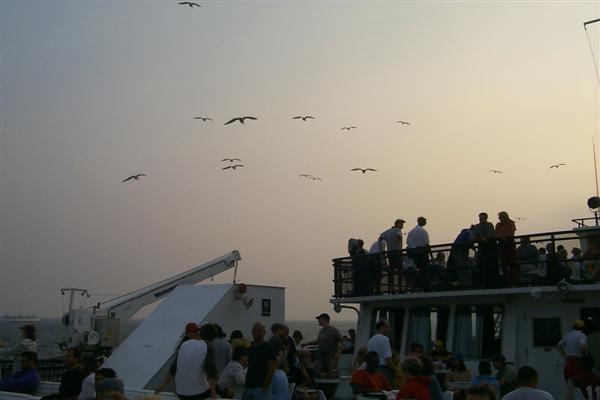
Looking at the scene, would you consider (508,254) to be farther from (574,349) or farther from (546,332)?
(574,349)

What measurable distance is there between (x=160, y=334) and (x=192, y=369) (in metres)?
9.27

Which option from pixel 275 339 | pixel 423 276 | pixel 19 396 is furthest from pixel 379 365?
pixel 19 396

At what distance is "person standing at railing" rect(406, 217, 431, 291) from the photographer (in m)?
15.9

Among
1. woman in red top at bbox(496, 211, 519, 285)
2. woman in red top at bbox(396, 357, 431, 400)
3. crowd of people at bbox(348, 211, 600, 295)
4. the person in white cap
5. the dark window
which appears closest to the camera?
woman in red top at bbox(396, 357, 431, 400)

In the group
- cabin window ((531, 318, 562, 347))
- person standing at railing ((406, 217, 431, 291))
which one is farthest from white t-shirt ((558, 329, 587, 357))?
person standing at railing ((406, 217, 431, 291))

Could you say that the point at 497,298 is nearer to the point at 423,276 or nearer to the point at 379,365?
the point at 423,276

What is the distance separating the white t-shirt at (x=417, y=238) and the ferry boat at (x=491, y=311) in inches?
25.2

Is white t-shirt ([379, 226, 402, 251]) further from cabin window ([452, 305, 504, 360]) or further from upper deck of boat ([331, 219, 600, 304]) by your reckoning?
cabin window ([452, 305, 504, 360])

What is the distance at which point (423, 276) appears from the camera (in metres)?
15.9

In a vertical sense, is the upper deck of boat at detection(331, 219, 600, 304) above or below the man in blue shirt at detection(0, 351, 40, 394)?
above

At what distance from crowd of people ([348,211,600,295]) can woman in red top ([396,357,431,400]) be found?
5.25m

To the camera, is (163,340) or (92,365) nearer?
(92,365)

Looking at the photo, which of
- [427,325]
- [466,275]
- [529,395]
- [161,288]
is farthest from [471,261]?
[161,288]

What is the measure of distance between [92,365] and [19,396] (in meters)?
2.04
